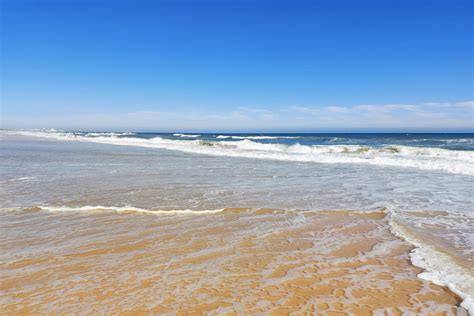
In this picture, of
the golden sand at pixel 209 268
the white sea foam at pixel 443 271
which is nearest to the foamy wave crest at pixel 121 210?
the golden sand at pixel 209 268

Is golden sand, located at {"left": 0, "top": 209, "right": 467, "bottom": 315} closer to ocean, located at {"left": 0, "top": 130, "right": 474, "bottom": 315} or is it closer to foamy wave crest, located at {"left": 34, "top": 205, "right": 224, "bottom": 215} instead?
ocean, located at {"left": 0, "top": 130, "right": 474, "bottom": 315}

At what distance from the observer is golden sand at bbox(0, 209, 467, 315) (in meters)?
3.09

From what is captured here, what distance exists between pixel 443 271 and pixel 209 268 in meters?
2.64

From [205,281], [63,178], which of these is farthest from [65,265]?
[63,178]

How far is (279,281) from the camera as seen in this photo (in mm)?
3590

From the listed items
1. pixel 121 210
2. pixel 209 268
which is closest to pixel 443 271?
pixel 209 268

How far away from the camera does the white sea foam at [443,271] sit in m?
3.35

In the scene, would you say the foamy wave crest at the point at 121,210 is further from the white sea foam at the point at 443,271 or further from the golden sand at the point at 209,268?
the white sea foam at the point at 443,271

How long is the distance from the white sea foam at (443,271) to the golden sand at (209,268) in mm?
115

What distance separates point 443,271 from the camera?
12.7 ft

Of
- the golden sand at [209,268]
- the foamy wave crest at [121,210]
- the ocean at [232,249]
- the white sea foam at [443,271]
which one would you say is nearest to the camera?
the golden sand at [209,268]

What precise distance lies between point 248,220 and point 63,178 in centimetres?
725

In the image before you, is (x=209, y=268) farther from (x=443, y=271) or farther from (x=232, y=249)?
(x=443, y=271)

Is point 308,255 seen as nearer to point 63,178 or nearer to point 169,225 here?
point 169,225
